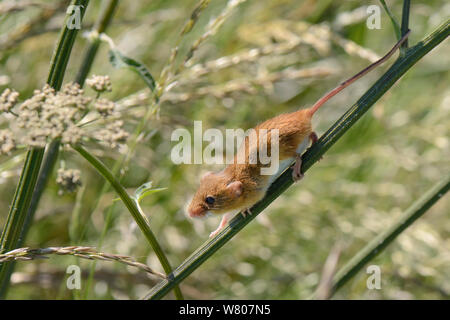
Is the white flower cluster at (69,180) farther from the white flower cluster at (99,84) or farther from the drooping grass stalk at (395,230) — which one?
the drooping grass stalk at (395,230)

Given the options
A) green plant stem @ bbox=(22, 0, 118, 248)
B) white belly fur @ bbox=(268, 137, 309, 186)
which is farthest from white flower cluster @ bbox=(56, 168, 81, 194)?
white belly fur @ bbox=(268, 137, 309, 186)

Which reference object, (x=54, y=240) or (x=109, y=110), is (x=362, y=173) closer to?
(x=54, y=240)

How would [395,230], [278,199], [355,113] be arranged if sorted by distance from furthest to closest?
[278,199] < [395,230] < [355,113]

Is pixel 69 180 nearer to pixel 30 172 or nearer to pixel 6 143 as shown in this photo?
pixel 30 172

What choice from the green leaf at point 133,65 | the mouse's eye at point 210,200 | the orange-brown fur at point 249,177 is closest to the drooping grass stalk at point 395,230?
Result: the orange-brown fur at point 249,177

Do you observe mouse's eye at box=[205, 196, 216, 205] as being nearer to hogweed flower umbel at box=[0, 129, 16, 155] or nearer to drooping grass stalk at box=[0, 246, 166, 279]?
drooping grass stalk at box=[0, 246, 166, 279]

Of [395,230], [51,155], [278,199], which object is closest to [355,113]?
[395,230]
